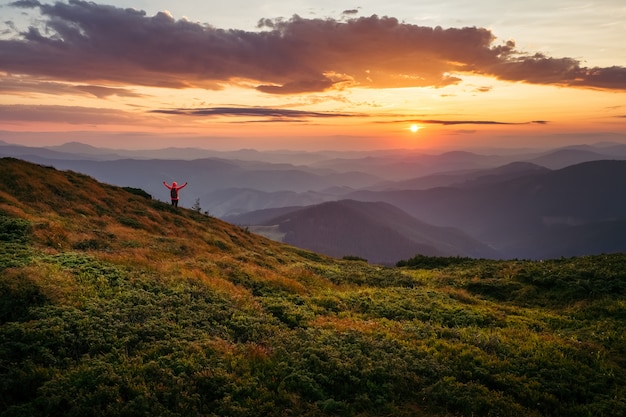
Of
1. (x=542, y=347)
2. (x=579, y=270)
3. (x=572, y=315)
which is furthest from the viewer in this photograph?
(x=579, y=270)

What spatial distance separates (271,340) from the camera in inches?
559

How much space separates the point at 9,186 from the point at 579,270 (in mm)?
44771

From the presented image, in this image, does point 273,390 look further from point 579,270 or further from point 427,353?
point 579,270

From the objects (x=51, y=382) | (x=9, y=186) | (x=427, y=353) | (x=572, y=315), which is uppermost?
(x=9, y=186)

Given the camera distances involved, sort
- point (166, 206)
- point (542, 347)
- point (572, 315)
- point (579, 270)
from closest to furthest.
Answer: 1. point (542, 347)
2. point (572, 315)
3. point (579, 270)
4. point (166, 206)

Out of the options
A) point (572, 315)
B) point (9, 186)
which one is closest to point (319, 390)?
point (572, 315)

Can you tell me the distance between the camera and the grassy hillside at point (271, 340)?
10.5m

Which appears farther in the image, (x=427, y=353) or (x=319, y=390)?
(x=427, y=353)

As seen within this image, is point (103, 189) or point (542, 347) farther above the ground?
point (103, 189)

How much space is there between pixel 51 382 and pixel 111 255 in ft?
39.2

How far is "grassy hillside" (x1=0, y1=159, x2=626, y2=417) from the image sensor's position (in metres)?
10.5

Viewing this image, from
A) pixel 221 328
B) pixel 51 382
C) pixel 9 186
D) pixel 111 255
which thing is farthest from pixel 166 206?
pixel 51 382

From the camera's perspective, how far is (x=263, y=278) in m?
22.9

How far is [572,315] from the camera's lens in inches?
803
